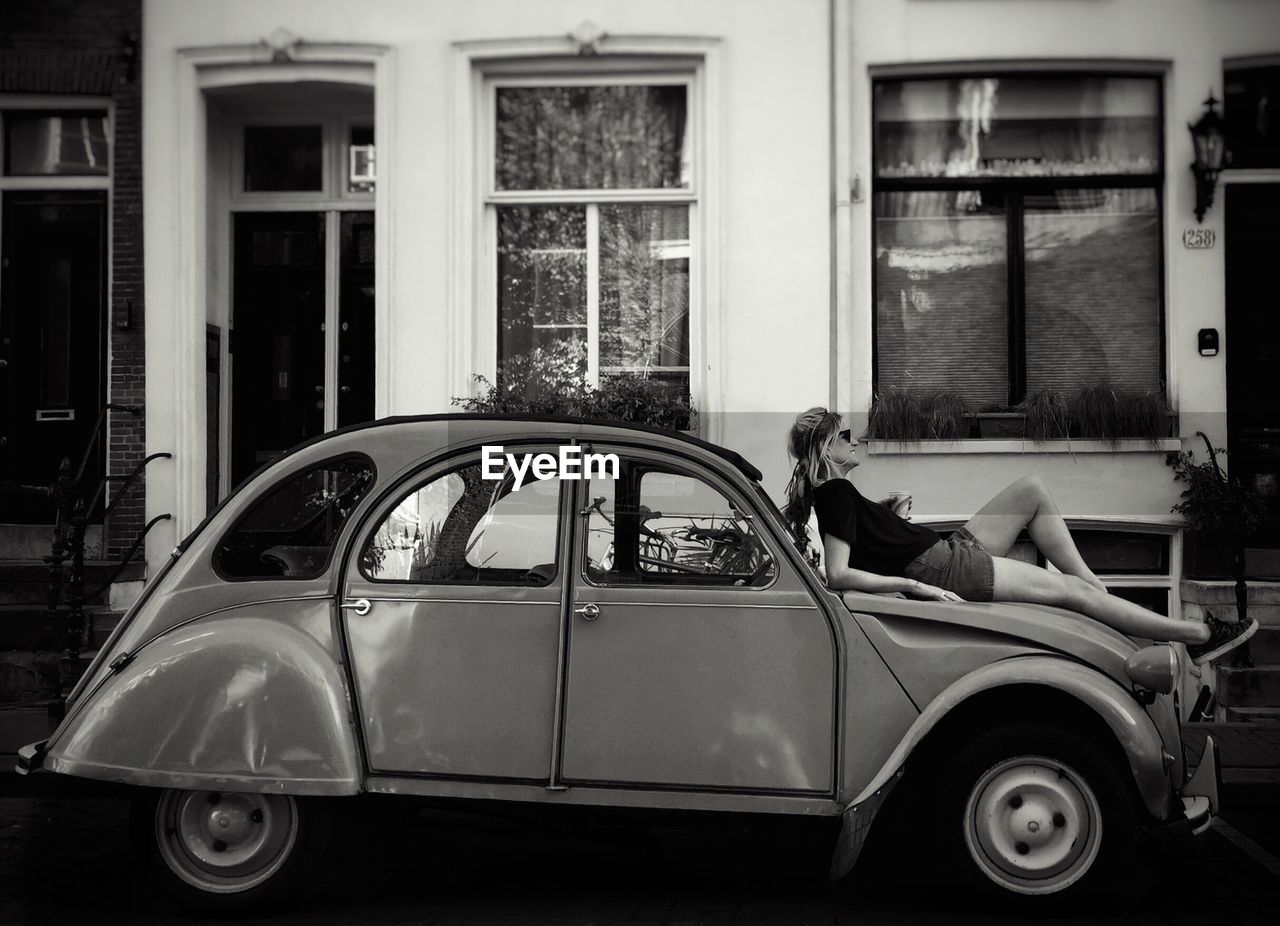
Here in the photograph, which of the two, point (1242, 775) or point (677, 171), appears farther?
point (677, 171)

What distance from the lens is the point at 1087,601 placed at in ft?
17.3

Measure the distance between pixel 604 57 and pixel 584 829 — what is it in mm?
7129

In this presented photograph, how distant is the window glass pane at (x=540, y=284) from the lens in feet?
34.8

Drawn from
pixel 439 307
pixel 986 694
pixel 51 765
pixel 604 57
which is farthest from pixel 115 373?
pixel 986 694

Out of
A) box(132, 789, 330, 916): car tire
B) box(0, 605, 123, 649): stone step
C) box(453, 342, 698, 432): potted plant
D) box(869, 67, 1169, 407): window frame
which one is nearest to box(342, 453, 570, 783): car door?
box(132, 789, 330, 916): car tire

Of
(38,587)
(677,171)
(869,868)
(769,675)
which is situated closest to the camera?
(769,675)

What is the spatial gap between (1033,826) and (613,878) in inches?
68.8

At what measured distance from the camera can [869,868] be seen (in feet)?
18.1

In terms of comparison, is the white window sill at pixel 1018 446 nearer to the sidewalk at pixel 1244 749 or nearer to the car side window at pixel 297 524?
the sidewalk at pixel 1244 749

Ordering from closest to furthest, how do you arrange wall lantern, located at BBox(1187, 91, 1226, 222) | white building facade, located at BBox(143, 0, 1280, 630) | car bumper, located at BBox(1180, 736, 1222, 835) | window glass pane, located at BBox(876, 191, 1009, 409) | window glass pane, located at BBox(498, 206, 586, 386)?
car bumper, located at BBox(1180, 736, 1222, 835) < wall lantern, located at BBox(1187, 91, 1226, 222) < white building facade, located at BBox(143, 0, 1280, 630) < window glass pane, located at BBox(876, 191, 1009, 409) < window glass pane, located at BBox(498, 206, 586, 386)

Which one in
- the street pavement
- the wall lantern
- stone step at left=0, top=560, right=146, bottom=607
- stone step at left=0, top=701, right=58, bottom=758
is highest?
the wall lantern

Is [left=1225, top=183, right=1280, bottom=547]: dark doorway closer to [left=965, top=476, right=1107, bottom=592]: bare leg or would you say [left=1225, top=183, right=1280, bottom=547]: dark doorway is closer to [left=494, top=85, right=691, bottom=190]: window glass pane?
[left=494, top=85, right=691, bottom=190]: window glass pane

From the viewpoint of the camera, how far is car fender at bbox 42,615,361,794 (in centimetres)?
472

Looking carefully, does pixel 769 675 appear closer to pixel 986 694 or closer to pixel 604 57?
pixel 986 694
